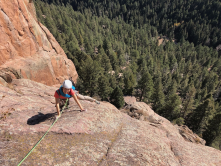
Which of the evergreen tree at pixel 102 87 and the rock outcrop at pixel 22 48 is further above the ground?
the rock outcrop at pixel 22 48

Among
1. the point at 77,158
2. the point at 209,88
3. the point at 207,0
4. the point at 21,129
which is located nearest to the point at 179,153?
the point at 77,158

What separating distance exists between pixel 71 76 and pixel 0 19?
1850cm

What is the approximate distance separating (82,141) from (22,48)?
16964 millimetres

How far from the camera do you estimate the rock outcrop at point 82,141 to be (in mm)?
5457

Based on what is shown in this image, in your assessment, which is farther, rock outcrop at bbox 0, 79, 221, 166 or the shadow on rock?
the shadow on rock

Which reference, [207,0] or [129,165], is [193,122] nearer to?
[129,165]

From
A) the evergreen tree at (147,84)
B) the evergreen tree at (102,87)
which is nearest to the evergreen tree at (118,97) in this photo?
the evergreen tree at (102,87)

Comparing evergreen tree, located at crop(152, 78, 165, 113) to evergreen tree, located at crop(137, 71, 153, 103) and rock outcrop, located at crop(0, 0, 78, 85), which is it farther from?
rock outcrop, located at crop(0, 0, 78, 85)

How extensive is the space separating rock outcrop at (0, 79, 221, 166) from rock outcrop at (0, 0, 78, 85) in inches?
297

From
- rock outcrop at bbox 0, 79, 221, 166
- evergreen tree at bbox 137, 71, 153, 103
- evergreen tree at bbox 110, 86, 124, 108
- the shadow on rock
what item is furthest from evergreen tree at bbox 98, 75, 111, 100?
the shadow on rock

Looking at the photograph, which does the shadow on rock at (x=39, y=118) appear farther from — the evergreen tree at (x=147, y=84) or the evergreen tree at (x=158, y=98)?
the evergreen tree at (x=147, y=84)

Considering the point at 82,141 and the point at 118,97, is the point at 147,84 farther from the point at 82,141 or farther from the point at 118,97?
the point at 82,141

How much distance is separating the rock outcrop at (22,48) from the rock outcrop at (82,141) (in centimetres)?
753

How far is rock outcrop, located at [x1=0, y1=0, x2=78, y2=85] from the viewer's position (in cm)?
1457
